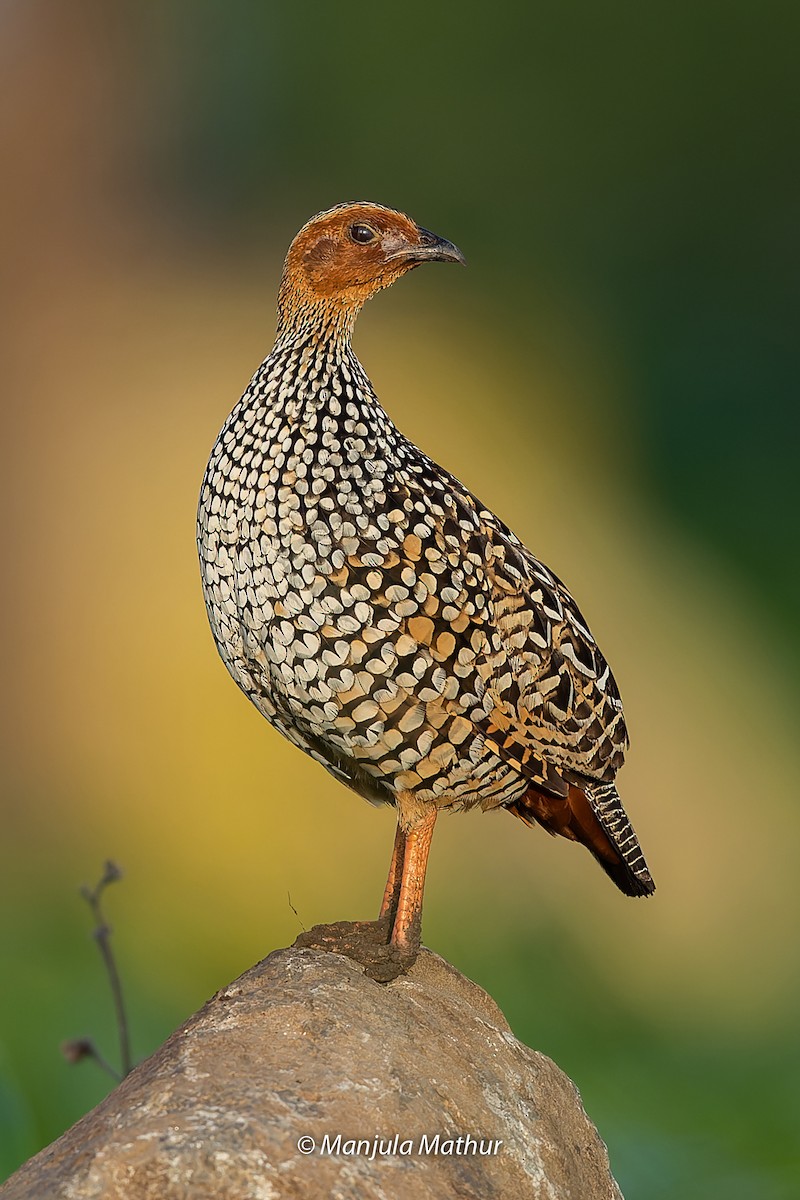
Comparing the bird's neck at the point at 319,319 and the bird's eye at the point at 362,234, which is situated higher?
the bird's eye at the point at 362,234

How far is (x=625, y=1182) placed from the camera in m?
5.65

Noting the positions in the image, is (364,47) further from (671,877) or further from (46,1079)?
(46,1079)

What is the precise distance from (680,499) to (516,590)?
4.95 m

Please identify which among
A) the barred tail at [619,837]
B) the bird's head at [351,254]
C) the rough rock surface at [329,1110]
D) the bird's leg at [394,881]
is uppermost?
the bird's head at [351,254]

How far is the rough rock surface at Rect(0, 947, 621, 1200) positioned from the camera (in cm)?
223

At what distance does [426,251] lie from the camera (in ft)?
10.2

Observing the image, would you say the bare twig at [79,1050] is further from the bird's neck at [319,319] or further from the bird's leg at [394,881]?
the bird's neck at [319,319]

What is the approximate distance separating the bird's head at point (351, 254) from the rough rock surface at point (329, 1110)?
151cm

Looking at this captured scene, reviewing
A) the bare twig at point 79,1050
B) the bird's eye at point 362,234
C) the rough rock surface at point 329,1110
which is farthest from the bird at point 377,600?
the bare twig at point 79,1050

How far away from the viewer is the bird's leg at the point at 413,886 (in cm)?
313

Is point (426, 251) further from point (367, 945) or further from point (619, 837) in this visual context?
point (367, 945)

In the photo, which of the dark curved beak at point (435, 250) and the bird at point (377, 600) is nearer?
the bird at point (377, 600)

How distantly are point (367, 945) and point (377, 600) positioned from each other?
84cm

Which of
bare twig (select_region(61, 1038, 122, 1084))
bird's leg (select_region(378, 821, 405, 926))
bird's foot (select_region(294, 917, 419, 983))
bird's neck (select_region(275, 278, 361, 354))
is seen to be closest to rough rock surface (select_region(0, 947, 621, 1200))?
bird's foot (select_region(294, 917, 419, 983))
